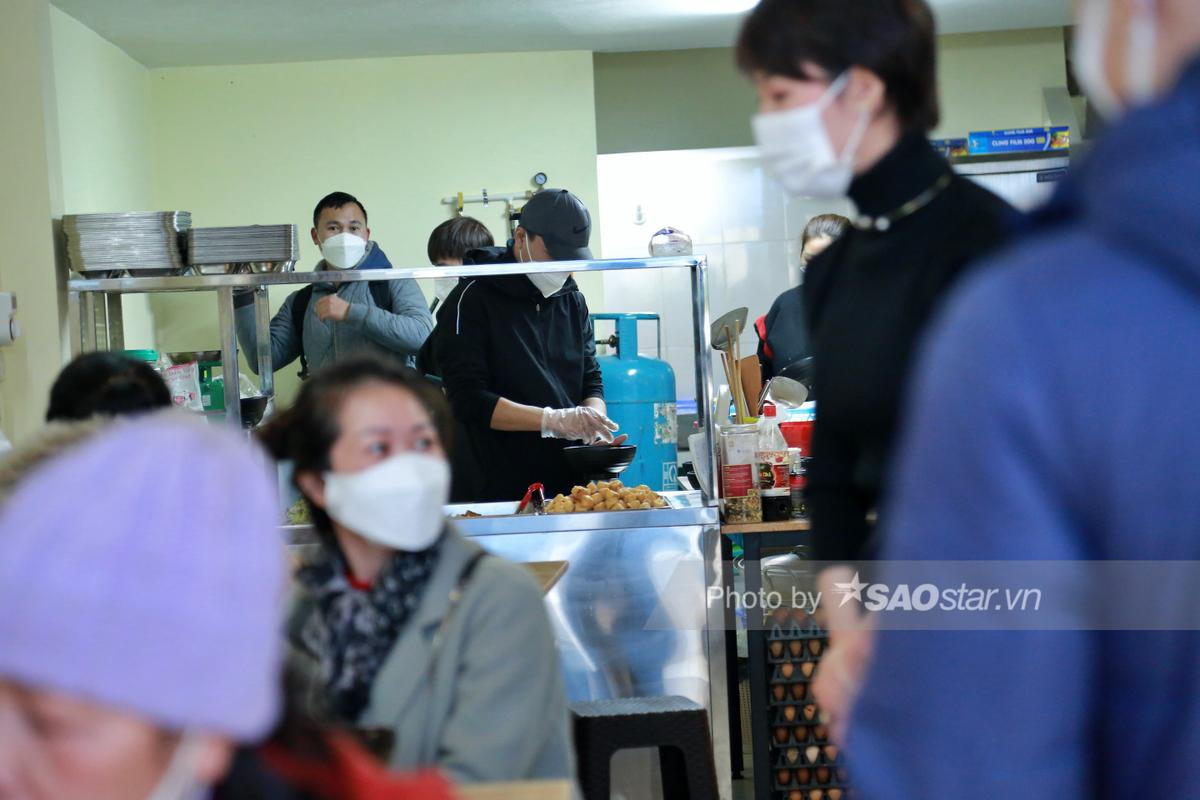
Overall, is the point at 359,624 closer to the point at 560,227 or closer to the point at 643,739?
the point at 643,739

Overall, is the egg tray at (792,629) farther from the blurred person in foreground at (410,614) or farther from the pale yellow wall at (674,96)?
the pale yellow wall at (674,96)

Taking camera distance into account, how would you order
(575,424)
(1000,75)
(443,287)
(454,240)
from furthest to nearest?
(1000,75) < (454,240) < (443,287) < (575,424)

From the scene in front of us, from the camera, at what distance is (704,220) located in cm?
675

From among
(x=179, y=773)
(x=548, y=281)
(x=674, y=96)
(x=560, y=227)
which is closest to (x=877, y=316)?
(x=179, y=773)

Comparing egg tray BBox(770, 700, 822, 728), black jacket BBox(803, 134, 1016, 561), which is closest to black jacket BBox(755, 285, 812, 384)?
egg tray BBox(770, 700, 822, 728)

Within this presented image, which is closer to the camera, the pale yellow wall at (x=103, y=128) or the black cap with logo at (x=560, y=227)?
the black cap with logo at (x=560, y=227)

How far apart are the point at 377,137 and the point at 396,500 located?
4.91 meters

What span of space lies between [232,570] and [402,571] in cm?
101

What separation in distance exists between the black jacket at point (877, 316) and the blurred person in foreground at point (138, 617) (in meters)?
0.81

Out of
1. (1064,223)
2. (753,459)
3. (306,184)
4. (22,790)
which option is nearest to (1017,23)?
(306,184)

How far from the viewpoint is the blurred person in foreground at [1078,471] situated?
782mm

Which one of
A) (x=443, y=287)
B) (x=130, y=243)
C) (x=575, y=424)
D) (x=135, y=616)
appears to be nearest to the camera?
(x=135, y=616)

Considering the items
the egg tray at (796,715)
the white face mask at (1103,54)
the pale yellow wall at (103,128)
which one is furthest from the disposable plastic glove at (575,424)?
the white face mask at (1103,54)

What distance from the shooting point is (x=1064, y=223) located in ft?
2.97
